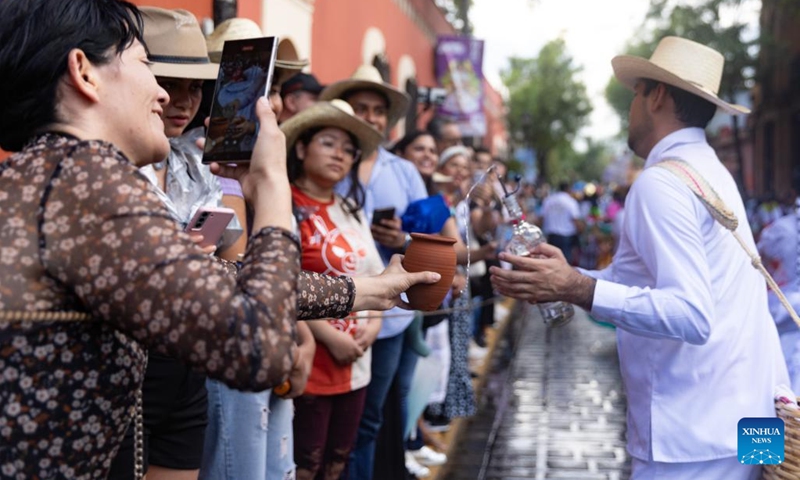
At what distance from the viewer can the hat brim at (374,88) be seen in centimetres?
515

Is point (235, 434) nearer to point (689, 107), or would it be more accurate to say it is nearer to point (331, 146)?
point (331, 146)

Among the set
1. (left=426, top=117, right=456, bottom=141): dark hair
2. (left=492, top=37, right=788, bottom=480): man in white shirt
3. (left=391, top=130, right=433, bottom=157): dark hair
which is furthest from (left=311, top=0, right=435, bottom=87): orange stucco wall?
(left=492, top=37, right=788, bottom=480): man in white shirt

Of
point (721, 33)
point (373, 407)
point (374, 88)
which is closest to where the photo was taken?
point (373, 407)

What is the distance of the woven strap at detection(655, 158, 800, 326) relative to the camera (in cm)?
265

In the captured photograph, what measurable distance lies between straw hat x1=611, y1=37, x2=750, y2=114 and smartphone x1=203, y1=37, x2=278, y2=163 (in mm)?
1552

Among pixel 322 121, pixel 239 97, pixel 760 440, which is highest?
pixel 239 97

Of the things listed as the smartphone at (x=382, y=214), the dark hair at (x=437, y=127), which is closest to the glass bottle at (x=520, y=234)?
the smartphone at (x=382, y=214)

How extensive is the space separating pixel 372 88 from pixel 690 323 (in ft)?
10.2

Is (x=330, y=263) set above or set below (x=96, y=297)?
below

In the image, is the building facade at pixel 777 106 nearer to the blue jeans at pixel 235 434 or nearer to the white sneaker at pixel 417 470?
the white sneaker at pixel 417 470

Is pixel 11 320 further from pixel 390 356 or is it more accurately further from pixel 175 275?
pixel 390 356

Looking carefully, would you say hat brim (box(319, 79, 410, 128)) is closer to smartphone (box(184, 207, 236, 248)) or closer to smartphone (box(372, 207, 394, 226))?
smartphone (box(372, 207, 394, 226))

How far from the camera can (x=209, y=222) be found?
2531mm

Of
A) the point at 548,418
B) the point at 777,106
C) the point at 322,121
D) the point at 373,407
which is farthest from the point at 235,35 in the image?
the point at 777,106
